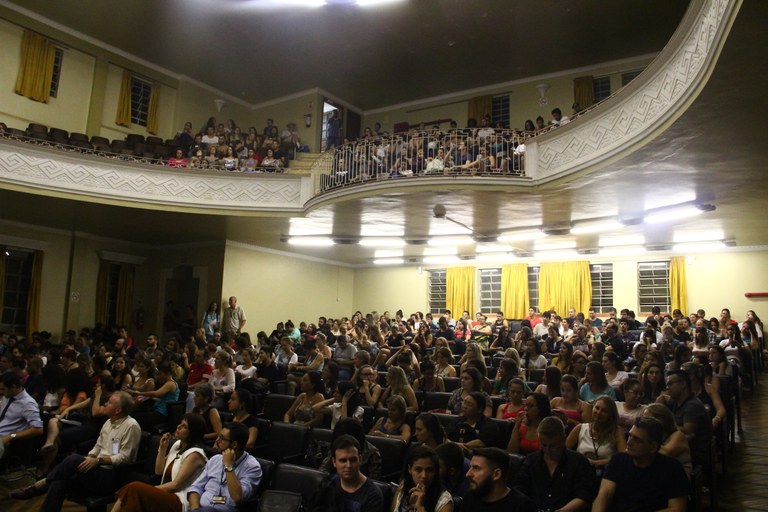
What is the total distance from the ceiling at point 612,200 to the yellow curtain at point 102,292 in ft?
2.89

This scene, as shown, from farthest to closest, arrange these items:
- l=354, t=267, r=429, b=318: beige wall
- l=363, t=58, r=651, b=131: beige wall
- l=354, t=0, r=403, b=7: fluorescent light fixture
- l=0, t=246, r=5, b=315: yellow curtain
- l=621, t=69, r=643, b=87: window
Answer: l=354, t=267, r=429, b=318: beige wall → l=363, t=58, r=651, b=131: beige wall → l=621, t=69, r=643, b=87: window → l=0, t=246, r=5, b=315: yellow curtain → l=354, t=0, r=403, b=7: fluorescent light fixture

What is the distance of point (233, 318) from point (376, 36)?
7.26 meters

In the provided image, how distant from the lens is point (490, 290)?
52.0 ft

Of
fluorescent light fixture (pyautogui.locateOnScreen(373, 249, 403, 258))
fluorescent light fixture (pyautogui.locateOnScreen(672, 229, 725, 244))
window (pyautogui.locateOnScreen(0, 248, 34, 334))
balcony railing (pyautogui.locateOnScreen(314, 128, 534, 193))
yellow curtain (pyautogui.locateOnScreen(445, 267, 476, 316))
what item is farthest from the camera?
yellow curtain (pyautogui.locateOnScreen(445, 267, 476, 316))

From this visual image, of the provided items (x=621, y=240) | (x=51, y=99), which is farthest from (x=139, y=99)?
(x=621, y=240)

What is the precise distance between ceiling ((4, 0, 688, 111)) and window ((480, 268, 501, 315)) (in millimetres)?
5074

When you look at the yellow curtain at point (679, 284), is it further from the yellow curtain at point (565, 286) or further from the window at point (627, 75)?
the window at point (627, 75)

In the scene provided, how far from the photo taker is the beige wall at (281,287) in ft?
46.1

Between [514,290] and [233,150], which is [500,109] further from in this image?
[233,150]

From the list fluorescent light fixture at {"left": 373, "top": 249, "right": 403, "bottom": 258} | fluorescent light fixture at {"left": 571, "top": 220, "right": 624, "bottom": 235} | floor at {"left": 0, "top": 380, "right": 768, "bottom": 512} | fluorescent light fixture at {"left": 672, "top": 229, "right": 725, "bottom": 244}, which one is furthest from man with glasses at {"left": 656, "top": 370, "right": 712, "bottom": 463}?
fluorescent light fixture at {"left": 373, "top": 249, "right": 403, "bottom": 258}

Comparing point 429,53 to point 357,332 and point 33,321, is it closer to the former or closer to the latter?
point 357,332

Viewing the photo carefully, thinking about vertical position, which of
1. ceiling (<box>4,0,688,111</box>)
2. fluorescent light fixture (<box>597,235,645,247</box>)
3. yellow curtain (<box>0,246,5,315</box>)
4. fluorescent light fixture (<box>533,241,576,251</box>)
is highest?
ceiling (<box>4,0,688,111</box>)

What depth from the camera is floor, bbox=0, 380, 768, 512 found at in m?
4.41

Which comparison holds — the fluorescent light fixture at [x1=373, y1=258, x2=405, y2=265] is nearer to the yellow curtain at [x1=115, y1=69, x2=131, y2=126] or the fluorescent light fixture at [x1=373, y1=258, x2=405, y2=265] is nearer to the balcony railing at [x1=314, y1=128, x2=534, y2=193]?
the balcony railing at [x1=314, y1=128, x2=534, y2=193]
